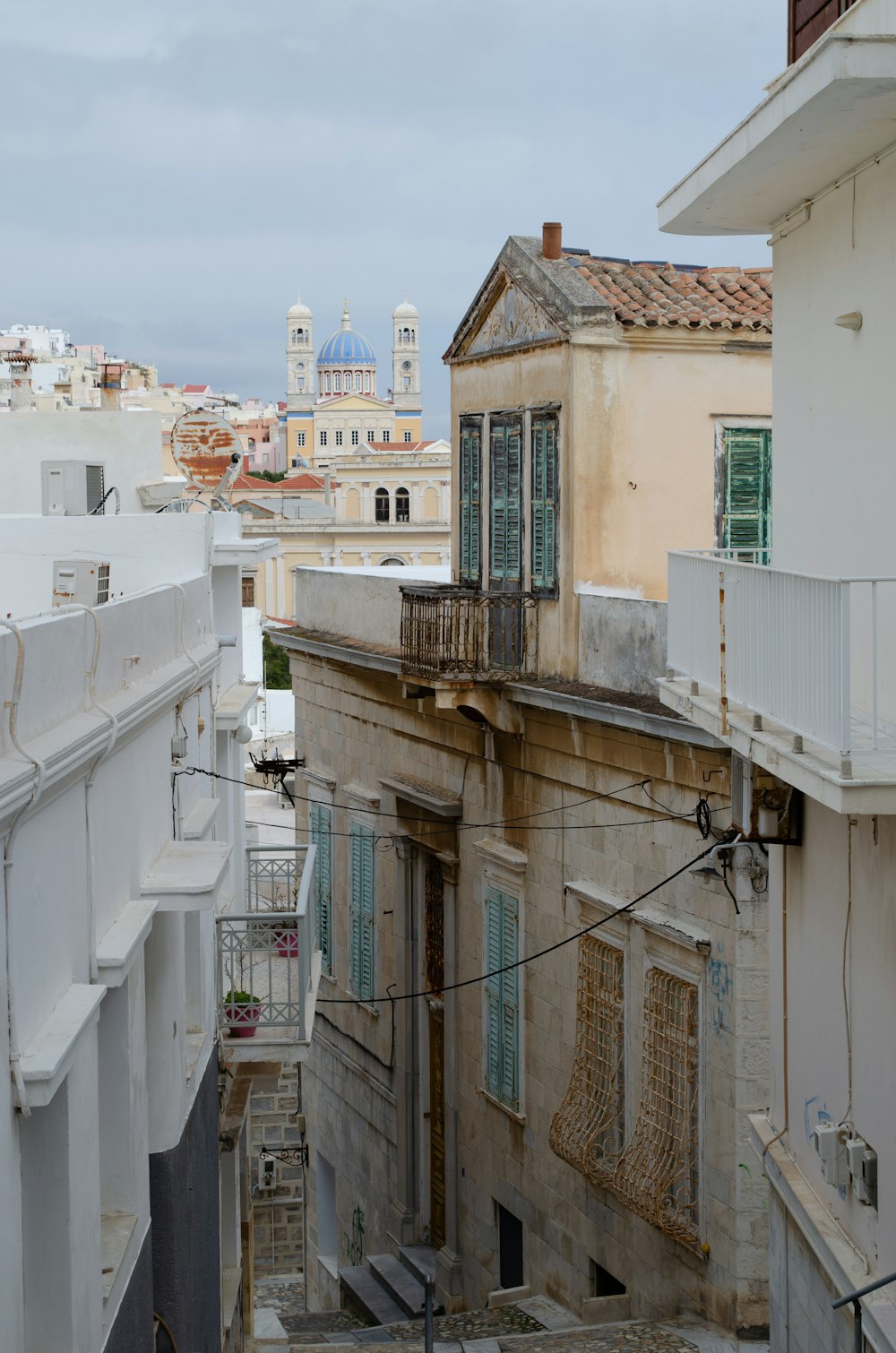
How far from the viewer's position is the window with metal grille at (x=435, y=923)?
1756cm

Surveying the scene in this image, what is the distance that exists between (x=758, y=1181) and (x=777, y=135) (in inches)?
277

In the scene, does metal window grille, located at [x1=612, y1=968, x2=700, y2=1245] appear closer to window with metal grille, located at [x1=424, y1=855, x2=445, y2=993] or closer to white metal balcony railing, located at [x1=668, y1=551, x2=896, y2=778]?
white metal balcony railing, located at [x1=668, y1=551, x2=896, y2=778]

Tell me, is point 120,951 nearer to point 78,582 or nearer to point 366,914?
point 78,582

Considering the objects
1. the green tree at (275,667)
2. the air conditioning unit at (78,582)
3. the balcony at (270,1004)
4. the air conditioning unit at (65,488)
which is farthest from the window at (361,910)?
the green tree at (275,667)

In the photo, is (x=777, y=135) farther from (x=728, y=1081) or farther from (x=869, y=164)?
(x=728, y=1081)

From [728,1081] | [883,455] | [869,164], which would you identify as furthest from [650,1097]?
[869,164]

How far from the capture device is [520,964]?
50.0 ft

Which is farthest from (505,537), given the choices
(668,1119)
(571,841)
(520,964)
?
(668,1119)

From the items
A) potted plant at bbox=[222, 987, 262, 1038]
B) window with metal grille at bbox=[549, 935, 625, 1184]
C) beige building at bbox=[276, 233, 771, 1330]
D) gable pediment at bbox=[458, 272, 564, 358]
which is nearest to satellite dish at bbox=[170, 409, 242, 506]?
beige building at bbox=[276, 233, 771, 1330]

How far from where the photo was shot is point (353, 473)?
302 ft

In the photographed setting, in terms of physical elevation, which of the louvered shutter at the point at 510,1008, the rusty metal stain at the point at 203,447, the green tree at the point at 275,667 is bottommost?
the green tree at the point at 275,667

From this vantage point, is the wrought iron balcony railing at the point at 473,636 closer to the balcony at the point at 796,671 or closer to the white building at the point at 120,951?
the white building at the point at 120,951

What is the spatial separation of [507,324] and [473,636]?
288 cm

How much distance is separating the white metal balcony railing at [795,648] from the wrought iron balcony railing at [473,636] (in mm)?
5614
